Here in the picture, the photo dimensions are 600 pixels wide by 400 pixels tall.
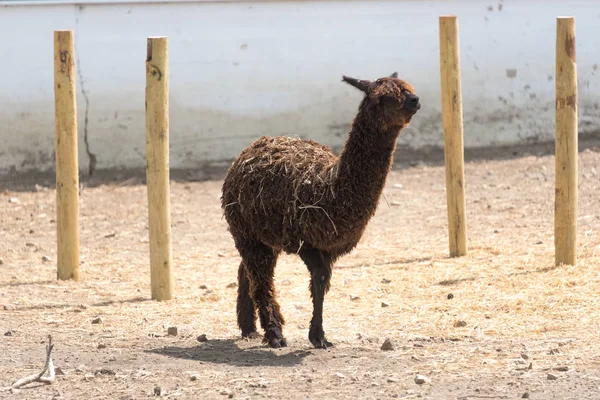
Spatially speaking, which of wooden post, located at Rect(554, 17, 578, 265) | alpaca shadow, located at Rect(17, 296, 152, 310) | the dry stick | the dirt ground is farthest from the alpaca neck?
wooden post, located at Rect(554, 17, 578, 265)

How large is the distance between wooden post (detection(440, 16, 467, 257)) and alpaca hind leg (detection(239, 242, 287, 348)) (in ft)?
9.88

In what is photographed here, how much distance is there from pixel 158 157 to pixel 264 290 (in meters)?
1.84

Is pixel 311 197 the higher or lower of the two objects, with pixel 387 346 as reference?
higher

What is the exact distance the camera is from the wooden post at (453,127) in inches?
366

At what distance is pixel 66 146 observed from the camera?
8.77 metres

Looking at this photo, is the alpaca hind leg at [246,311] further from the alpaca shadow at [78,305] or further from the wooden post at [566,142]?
the wooden post at [566,142]

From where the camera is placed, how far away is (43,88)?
12820 millimetres

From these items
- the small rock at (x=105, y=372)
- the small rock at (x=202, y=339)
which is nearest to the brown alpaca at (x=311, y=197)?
the small rock at (x=202, y=339)

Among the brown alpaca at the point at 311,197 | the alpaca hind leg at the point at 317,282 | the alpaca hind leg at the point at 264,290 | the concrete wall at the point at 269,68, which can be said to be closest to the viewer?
the brown alpaca at the point at 311,197

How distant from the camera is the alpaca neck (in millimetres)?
6340

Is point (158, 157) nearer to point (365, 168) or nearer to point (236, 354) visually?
point (236, 354)

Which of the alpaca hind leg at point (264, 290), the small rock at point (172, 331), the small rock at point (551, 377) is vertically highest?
Answer: the alpaca hind leg at point (264, 290)

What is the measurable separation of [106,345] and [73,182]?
7.44 ft

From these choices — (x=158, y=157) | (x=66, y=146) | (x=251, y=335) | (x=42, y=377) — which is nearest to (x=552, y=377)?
(x=251, y=335)
